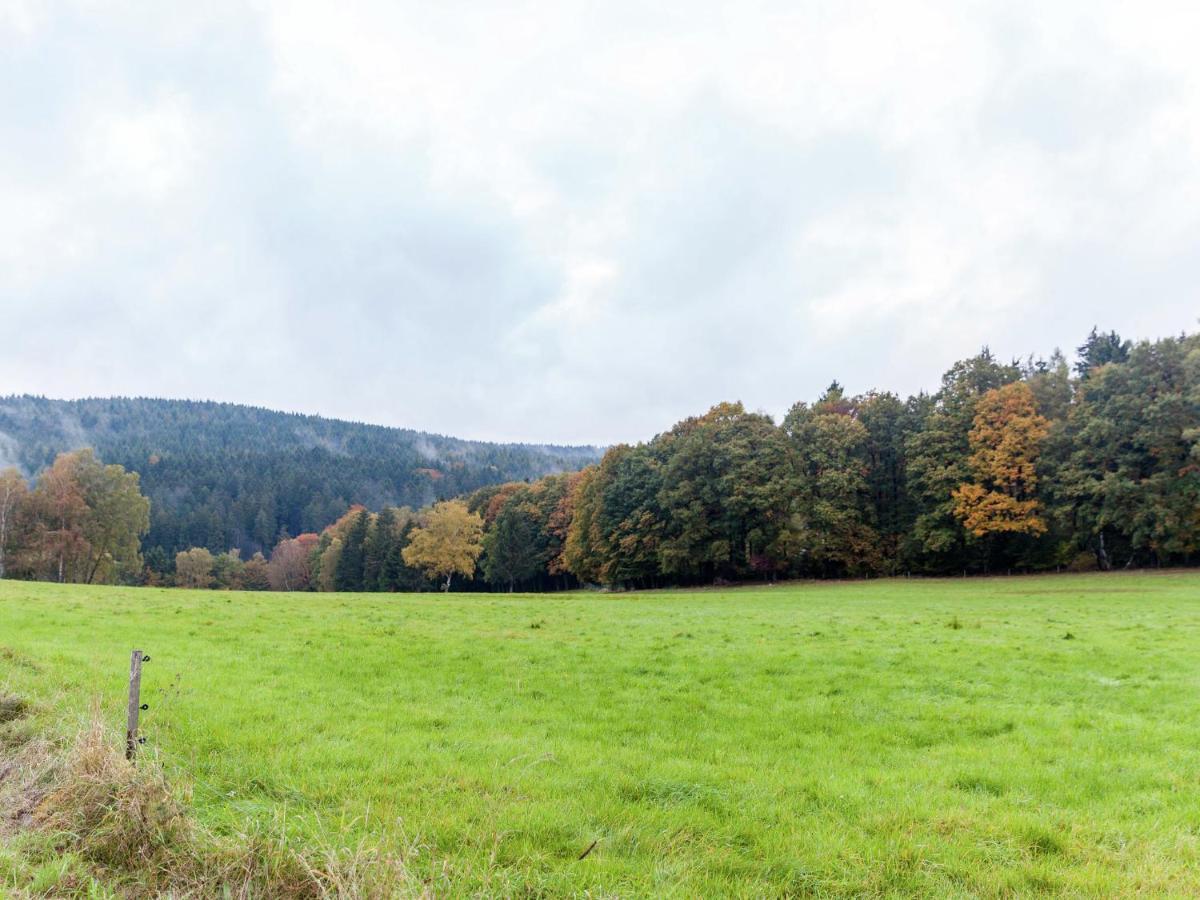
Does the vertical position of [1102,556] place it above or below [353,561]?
above

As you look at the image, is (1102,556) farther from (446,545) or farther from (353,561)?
(353,561)

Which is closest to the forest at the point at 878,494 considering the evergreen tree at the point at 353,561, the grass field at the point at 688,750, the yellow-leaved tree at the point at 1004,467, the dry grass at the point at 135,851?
the yellow-leaved tree at the point at 1004,467

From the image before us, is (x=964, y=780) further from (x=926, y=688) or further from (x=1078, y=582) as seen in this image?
(x=1078, y=582)

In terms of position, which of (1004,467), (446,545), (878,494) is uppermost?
(1004,467)

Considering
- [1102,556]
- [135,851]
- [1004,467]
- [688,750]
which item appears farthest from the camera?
[1004,467]

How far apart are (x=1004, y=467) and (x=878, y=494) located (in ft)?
36.8

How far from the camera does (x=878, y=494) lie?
2251 inches

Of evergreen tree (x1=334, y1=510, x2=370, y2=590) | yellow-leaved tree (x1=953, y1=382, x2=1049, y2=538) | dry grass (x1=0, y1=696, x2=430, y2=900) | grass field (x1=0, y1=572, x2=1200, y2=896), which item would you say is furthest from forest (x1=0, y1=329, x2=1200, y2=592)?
dry grass (x1=0, y1=696, x2=430, y2=900)

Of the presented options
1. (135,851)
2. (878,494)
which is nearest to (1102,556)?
(878,494)

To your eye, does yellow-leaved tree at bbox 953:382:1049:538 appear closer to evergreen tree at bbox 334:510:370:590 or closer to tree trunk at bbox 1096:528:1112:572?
tree trunk at bbox 1096:528:1112:572

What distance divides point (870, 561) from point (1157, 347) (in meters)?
24.3

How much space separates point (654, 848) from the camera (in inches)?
214

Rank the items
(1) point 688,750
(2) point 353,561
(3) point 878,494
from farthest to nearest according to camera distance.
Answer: (2) point 353,561 → (3) point 878,494 → (1) point 688,750

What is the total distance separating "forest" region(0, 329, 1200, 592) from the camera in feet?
143
